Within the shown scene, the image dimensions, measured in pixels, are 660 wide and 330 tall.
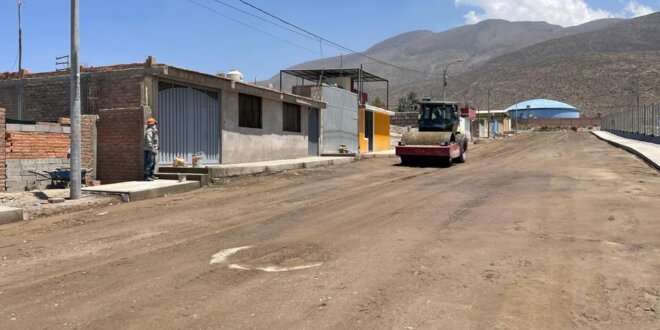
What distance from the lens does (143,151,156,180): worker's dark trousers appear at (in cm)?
1464

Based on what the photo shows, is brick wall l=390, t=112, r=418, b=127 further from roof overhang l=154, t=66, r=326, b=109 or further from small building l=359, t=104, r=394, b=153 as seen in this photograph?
roof overhang l=154, t=66, r=326, b=109

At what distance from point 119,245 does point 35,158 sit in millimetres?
7685

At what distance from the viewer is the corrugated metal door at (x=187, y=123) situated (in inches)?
646

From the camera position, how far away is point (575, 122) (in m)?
110

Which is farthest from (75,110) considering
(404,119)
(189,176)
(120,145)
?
(404,119)

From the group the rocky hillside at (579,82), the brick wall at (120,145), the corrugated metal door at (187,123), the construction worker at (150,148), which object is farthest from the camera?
the rocky hillside at (579,82)

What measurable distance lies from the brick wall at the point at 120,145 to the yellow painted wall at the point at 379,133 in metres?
20.9

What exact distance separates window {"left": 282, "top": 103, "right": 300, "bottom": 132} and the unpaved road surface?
1270 centimetres

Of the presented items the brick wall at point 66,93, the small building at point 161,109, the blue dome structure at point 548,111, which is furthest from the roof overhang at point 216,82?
the blue dome structure at point 548,111

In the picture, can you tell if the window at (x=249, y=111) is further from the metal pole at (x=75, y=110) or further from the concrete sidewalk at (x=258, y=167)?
the metal pole at (x=75, y=110)

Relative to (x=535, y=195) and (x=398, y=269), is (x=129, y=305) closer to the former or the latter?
(x=398, y=269)

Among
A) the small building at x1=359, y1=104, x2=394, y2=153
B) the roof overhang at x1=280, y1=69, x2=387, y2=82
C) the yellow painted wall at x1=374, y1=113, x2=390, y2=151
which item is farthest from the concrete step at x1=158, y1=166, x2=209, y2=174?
the yellow painted wall at x1=374, y1=113, x2=390, y2=151

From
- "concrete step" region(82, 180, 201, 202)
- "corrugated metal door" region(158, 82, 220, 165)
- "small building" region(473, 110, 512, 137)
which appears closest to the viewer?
"concrete step" region(82, 180, 201, 202)

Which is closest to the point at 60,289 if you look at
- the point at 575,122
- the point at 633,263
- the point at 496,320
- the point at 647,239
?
the point at 496,320
